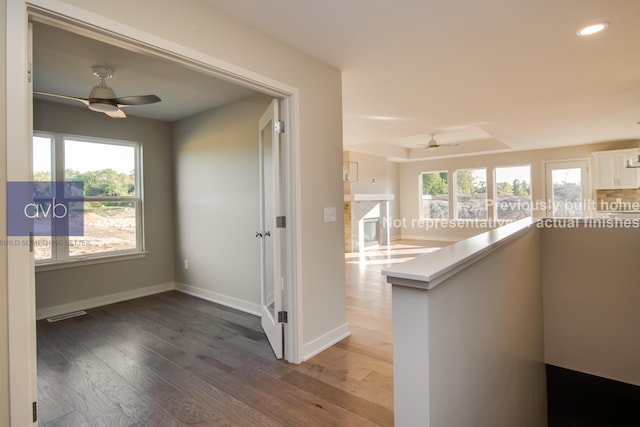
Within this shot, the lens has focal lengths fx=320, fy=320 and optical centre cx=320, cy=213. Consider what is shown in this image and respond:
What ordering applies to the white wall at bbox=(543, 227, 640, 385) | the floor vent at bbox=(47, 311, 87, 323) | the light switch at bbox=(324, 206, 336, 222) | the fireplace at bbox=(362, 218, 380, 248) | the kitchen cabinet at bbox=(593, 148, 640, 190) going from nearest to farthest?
the light switch at bbox=(324, 206, 336, 222) → the white wall at bbox=(543, 227, 640, 385) → the floor vent at bbox=(47, 311, 87, 323) → the kitchen cabinet at bbox=(593, 148, 640, 190) → the fireplace at bbox=(362, 218, 380, 248)

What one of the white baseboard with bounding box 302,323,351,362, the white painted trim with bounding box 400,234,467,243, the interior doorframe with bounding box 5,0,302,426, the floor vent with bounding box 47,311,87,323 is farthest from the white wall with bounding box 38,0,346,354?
the white painted trim with bounding box 400,234,467,243

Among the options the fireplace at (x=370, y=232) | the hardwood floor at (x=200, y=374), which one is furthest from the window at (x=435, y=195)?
the hardwood floor at (x=200, y=374)

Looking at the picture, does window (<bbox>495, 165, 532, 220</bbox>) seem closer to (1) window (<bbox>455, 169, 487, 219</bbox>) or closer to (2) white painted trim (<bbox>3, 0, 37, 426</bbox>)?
(1) window (<bbox>455, 169, 487, 219</bbox>)

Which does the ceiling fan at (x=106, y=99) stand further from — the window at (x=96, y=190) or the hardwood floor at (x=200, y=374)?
the hardwood floor at (x=200, y=374)

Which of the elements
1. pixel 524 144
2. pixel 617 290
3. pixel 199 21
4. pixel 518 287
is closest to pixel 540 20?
pixel 518 287

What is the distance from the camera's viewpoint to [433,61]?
284 cm

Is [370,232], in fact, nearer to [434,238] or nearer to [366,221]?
[366,221]

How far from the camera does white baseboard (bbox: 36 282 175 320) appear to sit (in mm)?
3627

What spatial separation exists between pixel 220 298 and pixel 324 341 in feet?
6.13

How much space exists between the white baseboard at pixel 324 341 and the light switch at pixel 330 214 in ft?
3.24

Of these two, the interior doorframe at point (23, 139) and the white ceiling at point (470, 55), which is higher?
the white ceiling at point (470, 55)

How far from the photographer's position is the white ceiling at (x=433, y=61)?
2.09m

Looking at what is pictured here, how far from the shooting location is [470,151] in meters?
8.16

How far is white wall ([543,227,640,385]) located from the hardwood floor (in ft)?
6.33
